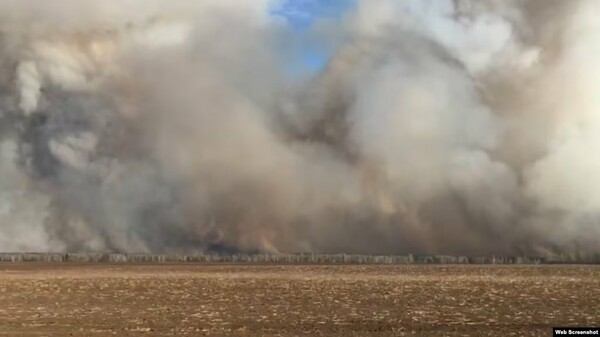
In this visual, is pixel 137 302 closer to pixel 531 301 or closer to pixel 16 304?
pixel 16 304

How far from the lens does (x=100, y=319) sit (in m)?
35.9

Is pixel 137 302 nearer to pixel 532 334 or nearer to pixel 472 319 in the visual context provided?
pixel 472 319

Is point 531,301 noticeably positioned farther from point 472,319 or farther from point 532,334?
point 532,334

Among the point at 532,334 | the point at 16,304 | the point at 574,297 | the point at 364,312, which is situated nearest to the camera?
the point at 532,334

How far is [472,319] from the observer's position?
1385 inches

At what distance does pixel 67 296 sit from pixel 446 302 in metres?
28.4

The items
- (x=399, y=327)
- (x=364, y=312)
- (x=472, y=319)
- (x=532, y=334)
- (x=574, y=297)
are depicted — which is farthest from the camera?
(x=574, y=297)

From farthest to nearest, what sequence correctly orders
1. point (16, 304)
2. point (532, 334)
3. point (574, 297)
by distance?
point (574, 297) → point (16, 304) → point (532, 334)

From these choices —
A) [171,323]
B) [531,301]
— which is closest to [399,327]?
[171,323]

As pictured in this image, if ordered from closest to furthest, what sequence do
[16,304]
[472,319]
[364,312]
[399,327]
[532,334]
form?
[532,334] < [399,327] < [472,319] < [364,312] < [16,304]

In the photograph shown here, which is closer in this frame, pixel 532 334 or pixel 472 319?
pixel 532 334

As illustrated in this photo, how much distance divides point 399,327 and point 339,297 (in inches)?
782

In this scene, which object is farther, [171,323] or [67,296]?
[67,296]

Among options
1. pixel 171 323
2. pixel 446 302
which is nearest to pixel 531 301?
pixel 446 302
